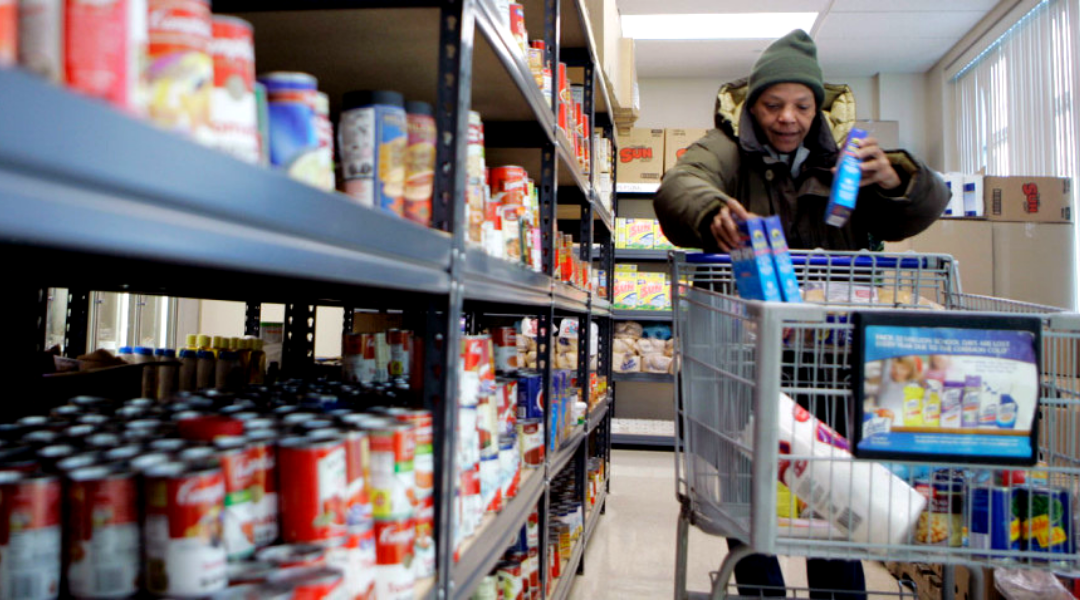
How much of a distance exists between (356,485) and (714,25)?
5902 millimetres

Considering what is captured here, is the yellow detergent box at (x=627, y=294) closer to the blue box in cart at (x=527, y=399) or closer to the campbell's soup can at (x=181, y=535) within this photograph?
the blue box in cart at (x=527, y=399)

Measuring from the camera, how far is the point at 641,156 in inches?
241

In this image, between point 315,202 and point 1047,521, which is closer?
point 315,202

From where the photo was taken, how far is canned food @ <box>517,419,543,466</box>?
6.39ft

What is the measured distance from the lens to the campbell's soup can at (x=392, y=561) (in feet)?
3.24

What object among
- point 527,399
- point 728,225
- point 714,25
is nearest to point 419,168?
point 728,225

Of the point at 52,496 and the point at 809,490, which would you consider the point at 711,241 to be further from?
the point at 52,496

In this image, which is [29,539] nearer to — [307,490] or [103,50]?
[307,490]

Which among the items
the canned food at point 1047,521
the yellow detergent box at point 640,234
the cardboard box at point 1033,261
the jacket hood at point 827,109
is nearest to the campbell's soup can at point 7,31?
the canned food at point 1047,521

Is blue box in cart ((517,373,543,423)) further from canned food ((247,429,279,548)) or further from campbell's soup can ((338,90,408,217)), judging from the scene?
canned food ((247,429,279,548))

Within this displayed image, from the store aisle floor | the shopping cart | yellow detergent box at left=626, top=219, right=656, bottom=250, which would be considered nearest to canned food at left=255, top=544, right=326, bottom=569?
the shopping cart

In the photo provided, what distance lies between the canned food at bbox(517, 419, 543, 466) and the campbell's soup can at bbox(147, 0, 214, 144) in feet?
4.47

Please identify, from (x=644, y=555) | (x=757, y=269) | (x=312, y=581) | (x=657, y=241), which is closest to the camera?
(x=312, y=581)

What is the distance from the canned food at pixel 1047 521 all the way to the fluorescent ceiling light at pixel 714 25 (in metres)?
5.20
